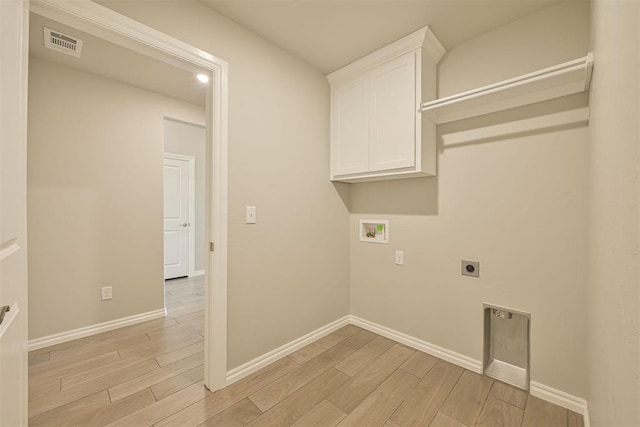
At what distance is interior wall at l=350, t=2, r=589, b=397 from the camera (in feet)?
5.38

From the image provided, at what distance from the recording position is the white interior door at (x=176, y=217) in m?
4.61

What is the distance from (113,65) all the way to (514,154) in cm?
344

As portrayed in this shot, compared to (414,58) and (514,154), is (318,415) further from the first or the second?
(414,58)

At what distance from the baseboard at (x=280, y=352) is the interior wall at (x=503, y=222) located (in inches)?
20.1

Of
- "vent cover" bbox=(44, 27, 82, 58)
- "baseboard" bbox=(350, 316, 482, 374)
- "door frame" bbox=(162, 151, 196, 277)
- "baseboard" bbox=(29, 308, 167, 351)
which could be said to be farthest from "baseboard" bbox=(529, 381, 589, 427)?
"door frame" bbox=(162, 151, 196, 277)

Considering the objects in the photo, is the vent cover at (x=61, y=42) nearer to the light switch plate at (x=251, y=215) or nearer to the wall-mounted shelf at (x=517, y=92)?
the light switch plate at (x=251, y=215)

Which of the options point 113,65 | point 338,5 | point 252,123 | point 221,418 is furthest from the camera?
point 113,65

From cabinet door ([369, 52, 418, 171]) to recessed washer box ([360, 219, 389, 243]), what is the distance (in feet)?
1.91

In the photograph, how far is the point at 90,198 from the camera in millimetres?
2594

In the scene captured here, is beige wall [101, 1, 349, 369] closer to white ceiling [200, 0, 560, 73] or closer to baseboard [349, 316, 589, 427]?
white ceiling [200, 0, 560, 73]

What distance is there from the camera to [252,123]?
1977 mm

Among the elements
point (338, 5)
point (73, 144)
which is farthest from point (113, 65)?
point (338, 5)

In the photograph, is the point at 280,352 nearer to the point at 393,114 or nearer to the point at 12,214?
the point at 12,214

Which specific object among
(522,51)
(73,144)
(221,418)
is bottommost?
(221,418)
